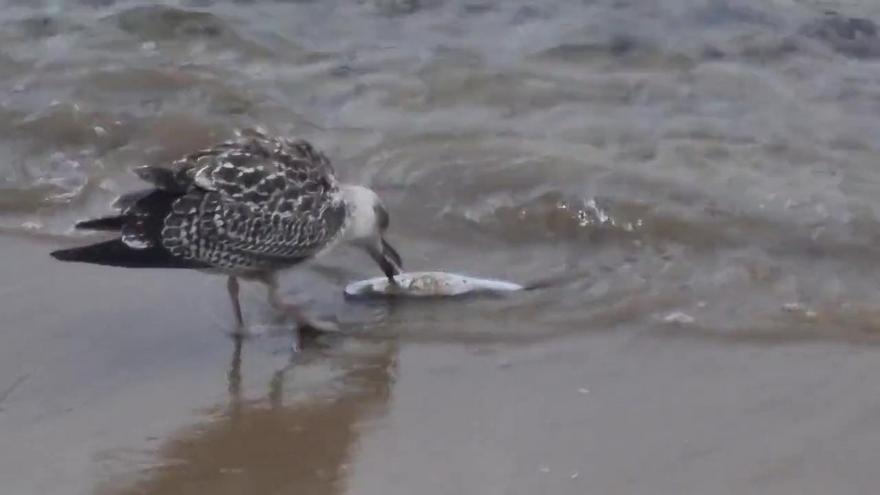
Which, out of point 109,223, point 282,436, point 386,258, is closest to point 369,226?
point 386,258

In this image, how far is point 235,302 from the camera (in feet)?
19.4

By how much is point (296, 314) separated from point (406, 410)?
1003 millimetres

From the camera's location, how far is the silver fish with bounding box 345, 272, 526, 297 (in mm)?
6102

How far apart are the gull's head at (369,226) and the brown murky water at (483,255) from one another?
0.28 m

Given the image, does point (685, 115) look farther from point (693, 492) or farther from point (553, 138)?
point (693, 492)

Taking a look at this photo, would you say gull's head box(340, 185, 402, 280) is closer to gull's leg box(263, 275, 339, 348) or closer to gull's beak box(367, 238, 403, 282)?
gull's beak box(367, 238, 403, 282)

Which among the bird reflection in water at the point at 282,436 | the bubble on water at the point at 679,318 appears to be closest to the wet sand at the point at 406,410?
the bird reflection in water at the point at 282,436

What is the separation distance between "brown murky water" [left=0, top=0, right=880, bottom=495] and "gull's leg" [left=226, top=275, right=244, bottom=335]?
59 millimetres

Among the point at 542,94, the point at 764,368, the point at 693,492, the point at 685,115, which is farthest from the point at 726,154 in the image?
the point at 693,492

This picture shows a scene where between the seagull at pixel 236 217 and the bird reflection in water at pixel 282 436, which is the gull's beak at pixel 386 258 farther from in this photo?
the bird reflection in water at pixel 282 436

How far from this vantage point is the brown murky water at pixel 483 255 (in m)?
4.76

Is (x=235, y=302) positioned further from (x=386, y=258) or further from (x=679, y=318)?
(x=679, y=318)

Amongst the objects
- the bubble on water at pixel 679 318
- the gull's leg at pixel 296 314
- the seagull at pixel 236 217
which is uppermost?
the seagull at pixel 236 217

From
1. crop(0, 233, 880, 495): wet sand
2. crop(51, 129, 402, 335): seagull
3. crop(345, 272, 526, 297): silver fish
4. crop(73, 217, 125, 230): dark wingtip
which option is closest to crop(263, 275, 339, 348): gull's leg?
crop(51, 129, 402, 335): seagull
